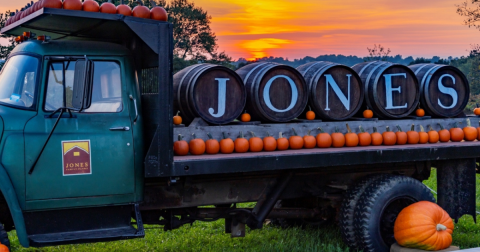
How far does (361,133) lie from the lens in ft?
20.2

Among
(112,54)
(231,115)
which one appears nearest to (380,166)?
(231,115)

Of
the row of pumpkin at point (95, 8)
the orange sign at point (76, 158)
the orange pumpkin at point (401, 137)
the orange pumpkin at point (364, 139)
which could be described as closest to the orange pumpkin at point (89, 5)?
the row of pumpkin at point (95, 8)

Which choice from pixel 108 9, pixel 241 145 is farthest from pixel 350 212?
pixel 108 9

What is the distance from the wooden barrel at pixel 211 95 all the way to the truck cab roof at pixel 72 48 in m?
0.83

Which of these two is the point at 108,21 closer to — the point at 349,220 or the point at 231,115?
the point at 231,115

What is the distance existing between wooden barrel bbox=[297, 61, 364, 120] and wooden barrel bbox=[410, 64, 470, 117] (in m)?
0.98

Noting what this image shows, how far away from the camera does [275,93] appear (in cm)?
602

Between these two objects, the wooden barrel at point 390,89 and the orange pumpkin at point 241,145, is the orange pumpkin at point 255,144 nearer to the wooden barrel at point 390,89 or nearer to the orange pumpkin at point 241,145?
the orange pumpkin at point 241,145

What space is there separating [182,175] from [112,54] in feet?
4.36

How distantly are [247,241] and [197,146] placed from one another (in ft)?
7.61

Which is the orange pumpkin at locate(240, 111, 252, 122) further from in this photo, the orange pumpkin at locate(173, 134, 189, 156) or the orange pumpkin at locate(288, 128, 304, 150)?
the orange pumpkin at locate(173, 134, 189, 156)

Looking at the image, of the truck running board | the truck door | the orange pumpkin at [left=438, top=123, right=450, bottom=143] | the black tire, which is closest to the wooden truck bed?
the orange pumpkin at [left=438, top=123, right=450, bottom=143]

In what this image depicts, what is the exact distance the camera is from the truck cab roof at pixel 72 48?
4.86 metres

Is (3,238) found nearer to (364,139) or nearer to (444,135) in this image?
(364,139)
